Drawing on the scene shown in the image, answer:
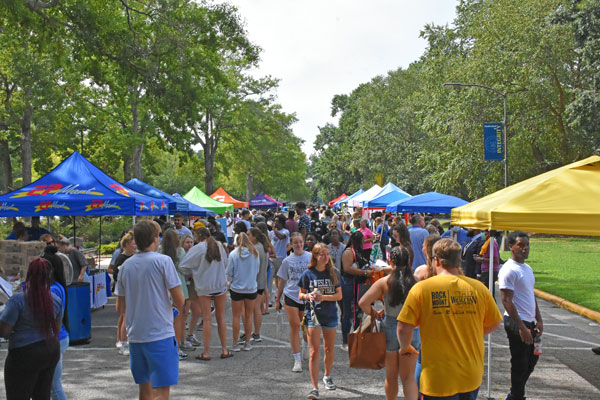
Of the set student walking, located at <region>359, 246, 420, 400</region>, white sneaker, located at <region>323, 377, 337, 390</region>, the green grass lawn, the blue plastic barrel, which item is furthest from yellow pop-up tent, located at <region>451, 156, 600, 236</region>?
the green grass lawn

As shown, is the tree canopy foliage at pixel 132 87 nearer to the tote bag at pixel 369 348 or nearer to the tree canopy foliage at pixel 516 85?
the tote bag at pixel 369 348

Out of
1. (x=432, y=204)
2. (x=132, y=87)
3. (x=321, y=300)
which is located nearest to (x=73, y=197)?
(x=321, y=300)

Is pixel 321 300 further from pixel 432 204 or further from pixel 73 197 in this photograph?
pixel 432 204

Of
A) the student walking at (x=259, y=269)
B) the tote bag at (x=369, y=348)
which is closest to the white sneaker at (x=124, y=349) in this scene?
the student walking at (x=259, y=269)

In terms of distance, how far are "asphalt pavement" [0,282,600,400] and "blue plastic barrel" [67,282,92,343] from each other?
0.67 ft

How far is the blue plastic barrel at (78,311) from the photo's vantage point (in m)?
8.73

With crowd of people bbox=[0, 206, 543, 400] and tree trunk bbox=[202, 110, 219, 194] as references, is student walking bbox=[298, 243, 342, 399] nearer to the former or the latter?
crowd of people bbox=[0, 206, 543, 400]

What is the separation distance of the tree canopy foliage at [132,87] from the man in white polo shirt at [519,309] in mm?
11212

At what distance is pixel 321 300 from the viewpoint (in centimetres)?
659

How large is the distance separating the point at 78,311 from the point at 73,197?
9.25 feet

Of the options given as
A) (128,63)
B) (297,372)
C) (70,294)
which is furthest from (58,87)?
(297,372)

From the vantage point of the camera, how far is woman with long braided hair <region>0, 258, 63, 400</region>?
4.46m

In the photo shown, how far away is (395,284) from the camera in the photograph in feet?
17.8

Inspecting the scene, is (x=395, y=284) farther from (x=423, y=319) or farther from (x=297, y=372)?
(x=297, y=372)
